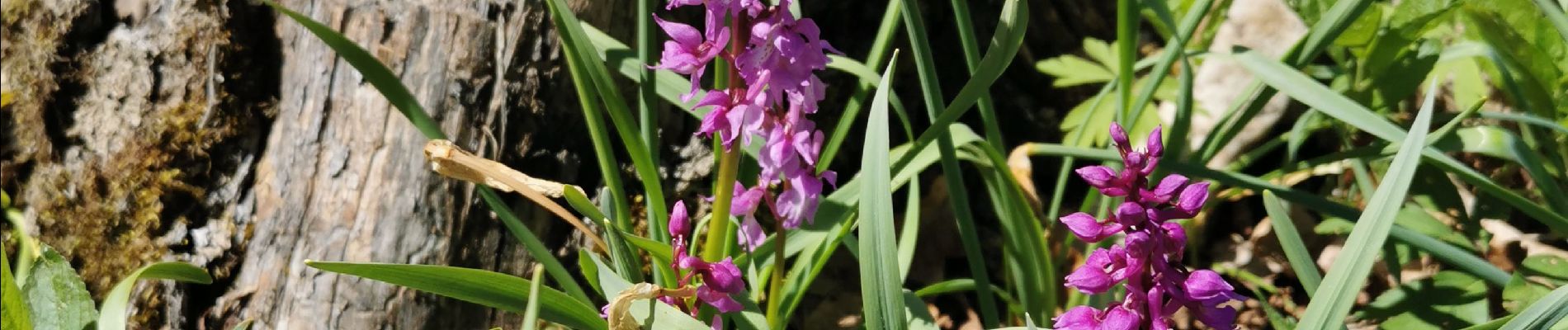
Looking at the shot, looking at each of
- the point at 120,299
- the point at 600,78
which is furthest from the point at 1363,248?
the point at 120,299

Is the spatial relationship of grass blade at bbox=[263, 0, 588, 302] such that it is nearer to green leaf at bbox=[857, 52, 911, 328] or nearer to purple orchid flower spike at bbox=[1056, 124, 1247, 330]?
green leaf at bbox=[857, 52, 911, 328]

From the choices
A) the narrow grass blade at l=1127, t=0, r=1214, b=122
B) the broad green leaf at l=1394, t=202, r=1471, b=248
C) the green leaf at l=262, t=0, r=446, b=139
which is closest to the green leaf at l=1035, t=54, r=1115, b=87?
the narrow grass blade at l=1127, t=0, r=1214, b=122

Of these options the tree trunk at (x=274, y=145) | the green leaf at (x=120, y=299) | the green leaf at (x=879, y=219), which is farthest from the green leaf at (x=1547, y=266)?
the green leaf at (x=120, y=299)

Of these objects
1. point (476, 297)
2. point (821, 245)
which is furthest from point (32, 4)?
point (821, 245)

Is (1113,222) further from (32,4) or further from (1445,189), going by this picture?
(32,4)

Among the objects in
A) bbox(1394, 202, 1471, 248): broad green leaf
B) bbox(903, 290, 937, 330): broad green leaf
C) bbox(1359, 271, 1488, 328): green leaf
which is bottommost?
bbox(1359, 271, 1488, 328): green leaf

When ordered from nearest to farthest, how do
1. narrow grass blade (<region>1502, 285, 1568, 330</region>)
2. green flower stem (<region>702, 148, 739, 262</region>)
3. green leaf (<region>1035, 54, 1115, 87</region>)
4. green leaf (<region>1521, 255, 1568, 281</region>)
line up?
narrow grass blade (<region>1502, 285, 1568, 330</region>) → green flower stem (<region>702, 148, 739, 262</region>) → green leaf (<region>1521, 255, 1568, 281</region>) → green leaf (<region>1035, 54, 1115, 87</region>)
